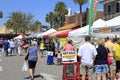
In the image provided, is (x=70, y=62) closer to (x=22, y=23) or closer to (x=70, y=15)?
(x=70, y=15)

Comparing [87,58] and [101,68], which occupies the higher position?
[87,58]

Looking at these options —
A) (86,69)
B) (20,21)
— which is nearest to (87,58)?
(86,69)

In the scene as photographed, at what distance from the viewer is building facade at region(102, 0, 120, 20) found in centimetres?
5047

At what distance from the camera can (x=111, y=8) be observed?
173ft

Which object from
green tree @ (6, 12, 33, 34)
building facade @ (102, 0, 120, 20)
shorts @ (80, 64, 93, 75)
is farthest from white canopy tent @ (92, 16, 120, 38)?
green tree @ (6, 12, 33, 34)

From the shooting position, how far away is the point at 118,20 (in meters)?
16.0

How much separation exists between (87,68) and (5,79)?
4917 millimetres

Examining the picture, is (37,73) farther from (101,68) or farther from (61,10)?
(61,10)

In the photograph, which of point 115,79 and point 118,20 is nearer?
point 115,79

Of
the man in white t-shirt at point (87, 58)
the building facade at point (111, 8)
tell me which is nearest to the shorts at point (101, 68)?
the man in white t-shirt at point (87, 58)

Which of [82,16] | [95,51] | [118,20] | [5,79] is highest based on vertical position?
[82,16]

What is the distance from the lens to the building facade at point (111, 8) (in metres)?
50.5

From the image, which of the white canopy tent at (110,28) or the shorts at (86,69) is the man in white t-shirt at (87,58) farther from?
the white canopy tent at (110,28)

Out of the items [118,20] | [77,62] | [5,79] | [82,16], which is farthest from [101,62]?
[82,16]
